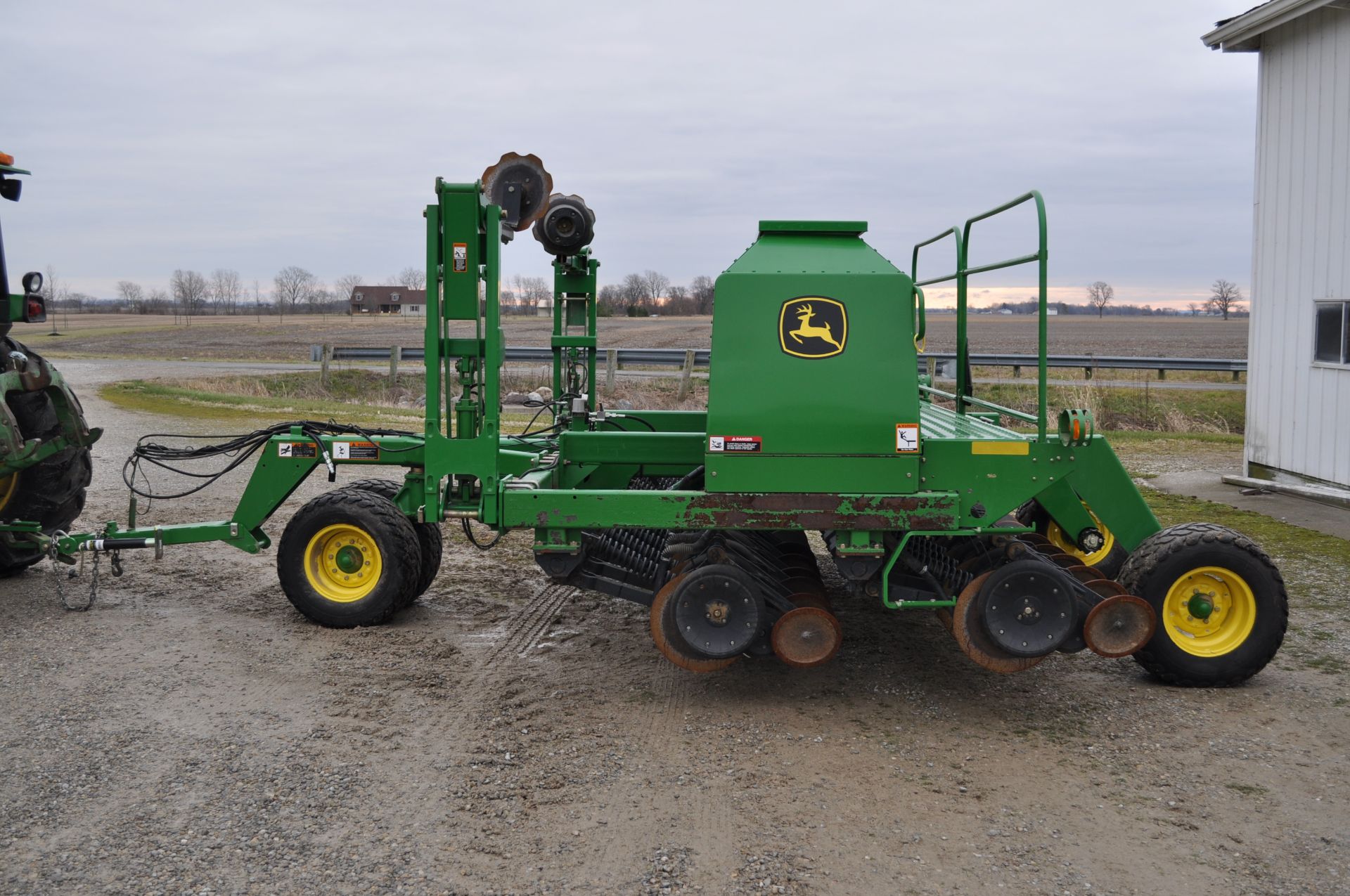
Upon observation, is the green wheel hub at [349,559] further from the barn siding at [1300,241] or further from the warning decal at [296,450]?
the barn siding at [1300,241]

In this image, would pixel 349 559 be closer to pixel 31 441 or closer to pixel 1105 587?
pixel 31 441

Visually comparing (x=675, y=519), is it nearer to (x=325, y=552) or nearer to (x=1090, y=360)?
(x=325, y=552)

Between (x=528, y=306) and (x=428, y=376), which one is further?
(x=528, y=306)

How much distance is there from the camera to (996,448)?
5.40 m

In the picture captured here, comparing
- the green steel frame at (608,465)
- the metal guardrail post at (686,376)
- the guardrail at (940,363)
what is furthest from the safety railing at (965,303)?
the guardrail at (940,363)

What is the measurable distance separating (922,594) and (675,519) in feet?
4.15

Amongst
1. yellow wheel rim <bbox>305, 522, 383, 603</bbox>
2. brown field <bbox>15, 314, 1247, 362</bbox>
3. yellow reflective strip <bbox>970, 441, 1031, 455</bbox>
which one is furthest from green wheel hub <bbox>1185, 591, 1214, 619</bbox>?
brown field <bbox>15, 314, 1247, 362</bbox>

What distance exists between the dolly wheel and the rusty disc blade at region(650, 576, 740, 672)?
1.80 metres

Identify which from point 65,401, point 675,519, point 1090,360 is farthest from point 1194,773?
point 1090,360

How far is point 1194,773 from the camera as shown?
4.59 meters

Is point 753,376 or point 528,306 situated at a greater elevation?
point 528,306

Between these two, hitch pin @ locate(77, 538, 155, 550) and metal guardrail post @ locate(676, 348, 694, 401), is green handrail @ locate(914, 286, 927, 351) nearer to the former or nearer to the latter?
hitch pin @ locate(77, 538, 155, 550)

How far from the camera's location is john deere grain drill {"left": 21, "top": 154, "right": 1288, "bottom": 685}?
5199mm

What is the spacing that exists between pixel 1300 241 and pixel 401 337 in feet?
128
